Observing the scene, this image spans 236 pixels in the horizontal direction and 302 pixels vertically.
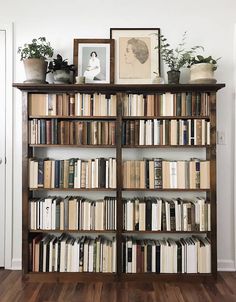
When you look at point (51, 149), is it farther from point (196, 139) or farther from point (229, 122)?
point (229, 122)

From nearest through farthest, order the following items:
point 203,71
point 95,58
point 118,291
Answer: point 118,291, point 203,71, point 95,58

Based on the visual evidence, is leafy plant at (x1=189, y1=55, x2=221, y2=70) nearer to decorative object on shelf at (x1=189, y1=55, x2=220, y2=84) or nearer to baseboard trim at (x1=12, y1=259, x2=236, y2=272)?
decorative object on shelf at (x1=189, y1=55, x2=220, y2=84)

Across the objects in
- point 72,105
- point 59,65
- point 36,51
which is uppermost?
point 36,51

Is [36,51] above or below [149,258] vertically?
above

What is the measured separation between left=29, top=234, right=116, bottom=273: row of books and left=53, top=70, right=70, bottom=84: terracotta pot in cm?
144

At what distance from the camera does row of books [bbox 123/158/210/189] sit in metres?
2.31

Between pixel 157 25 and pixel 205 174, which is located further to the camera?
pixel 157 25

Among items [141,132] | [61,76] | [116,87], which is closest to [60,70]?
[61,76]

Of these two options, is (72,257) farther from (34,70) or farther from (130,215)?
(34,70)

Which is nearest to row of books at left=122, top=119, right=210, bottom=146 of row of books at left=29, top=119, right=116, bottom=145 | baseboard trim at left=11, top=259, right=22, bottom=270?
row of books at left=29, top=119, right=116, bottom=145

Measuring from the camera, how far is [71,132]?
2.33 meters

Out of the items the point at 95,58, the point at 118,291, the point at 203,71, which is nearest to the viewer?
the point at 118,291

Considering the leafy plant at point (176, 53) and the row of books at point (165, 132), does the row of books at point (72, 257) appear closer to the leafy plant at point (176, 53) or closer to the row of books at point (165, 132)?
the row of books at point (165, 132)

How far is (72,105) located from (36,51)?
0.57 meters
